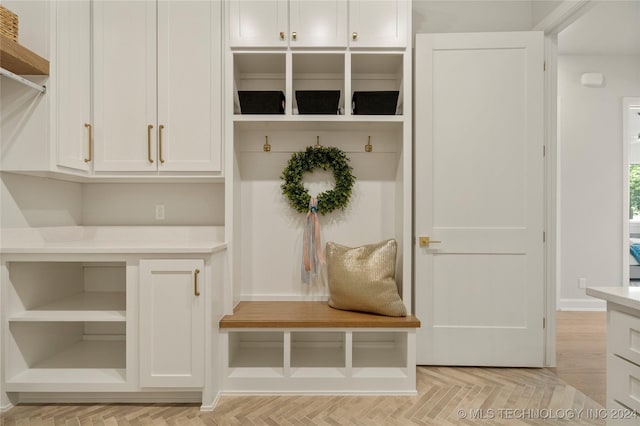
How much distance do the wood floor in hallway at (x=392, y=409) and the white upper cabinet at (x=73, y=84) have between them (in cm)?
143

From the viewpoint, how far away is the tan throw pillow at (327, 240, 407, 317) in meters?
2.27

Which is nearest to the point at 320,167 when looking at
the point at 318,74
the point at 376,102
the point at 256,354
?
the point at 376,102

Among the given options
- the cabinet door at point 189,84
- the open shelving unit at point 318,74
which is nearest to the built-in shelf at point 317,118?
the open shelving unit at point 318,74

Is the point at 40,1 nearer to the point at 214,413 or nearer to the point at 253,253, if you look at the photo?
the point at 253,253

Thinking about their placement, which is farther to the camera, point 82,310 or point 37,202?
point 37,202

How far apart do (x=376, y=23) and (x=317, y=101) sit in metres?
0.61

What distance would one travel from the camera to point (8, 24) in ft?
6.29

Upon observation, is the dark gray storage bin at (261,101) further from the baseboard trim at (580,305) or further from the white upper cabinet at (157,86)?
the baseboard trim at (580,305)

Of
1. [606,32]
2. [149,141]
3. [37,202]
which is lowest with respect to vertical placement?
[37,202]

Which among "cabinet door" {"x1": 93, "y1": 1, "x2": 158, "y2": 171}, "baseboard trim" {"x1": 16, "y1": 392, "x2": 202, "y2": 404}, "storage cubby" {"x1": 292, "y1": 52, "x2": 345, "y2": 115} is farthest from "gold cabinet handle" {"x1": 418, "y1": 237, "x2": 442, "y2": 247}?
"cabinet door" {"x1": 93, "y1": 1, "x2": 158, "y2": 171}

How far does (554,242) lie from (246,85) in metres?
2.48

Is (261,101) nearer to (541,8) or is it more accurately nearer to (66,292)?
(66,292)

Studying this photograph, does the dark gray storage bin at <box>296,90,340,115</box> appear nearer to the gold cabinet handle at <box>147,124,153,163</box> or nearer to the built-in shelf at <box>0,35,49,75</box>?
the gold cabinet handle at <box>147,124,153,163</box>

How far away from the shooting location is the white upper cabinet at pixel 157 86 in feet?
7.59
